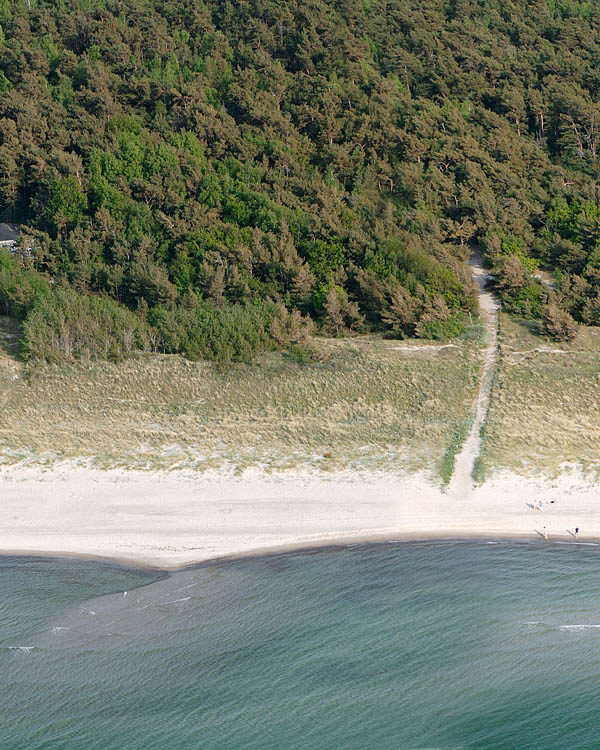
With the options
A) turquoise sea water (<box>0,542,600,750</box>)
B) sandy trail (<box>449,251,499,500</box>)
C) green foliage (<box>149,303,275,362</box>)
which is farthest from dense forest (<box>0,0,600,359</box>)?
turquoise sea water (<box>0,542,600,750</box>)

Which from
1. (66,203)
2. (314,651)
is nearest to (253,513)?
(314,651)

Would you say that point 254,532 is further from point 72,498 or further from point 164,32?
point 164,32

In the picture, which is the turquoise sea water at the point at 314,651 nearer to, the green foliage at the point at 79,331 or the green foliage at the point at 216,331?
the green foliage at the point at 79,331

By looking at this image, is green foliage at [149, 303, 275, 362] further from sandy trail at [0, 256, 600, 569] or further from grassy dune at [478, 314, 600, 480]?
grassy dune at [478, 314, 600, 480]

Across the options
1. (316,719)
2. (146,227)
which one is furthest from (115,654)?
(146,227)

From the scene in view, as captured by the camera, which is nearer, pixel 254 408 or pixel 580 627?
pixel 580 627

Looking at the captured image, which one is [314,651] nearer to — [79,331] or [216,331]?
[216,331]

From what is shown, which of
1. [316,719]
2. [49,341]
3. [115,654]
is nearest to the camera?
[316,719]
